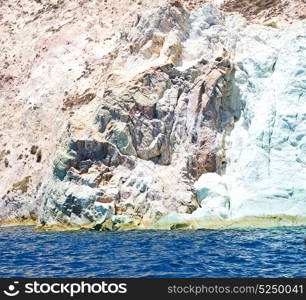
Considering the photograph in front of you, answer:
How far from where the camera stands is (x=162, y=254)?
2198cm

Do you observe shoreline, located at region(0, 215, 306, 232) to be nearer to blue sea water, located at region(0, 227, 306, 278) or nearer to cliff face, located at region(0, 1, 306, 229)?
cliff face, located at region(0, 1, 306, 229)

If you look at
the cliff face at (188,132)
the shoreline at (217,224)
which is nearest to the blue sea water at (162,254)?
the shoreline at (217,224)

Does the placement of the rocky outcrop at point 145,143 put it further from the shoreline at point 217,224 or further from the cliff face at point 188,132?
the shoreline at point 217,224

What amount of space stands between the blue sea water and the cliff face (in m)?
4.33

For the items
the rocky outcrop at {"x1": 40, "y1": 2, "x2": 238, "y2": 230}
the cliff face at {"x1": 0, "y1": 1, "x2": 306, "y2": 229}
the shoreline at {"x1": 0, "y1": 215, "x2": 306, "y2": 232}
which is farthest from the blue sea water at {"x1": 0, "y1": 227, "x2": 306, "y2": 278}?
the rocky outcrop at {"x1": 40, "y1": 2, "x2": 238, "y2": 230}

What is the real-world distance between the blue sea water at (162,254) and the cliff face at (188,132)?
433 cm

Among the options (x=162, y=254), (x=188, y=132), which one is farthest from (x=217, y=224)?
(x=162, y=254)

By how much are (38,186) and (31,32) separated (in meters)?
29.3

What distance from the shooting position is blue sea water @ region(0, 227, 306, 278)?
1803 cm

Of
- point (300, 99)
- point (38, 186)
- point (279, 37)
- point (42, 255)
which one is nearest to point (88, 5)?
point (38, 186)

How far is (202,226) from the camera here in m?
34.1

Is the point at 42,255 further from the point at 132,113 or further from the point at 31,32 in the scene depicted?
the point at 31,32

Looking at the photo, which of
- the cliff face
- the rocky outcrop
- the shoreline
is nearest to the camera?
the shoreline

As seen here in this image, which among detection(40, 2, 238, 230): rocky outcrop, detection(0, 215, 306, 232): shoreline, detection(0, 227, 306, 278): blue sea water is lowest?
detection(0, 215, 306, 232): shoreline
